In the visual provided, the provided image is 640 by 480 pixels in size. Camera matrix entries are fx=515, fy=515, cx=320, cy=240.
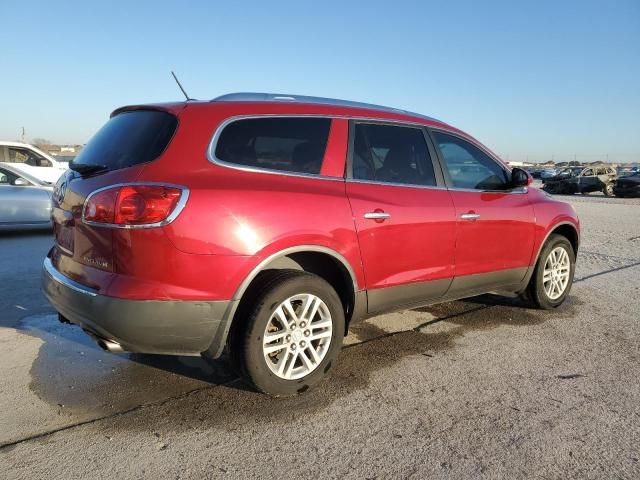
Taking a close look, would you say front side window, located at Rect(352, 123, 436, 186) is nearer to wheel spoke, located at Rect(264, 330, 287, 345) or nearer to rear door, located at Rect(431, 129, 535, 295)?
rear door, located at Rect(431, 129, 535, 295)

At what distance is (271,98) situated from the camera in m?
3.48

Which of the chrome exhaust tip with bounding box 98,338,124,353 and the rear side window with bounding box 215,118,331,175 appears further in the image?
the rear side window with bounding box 215,118,331,175

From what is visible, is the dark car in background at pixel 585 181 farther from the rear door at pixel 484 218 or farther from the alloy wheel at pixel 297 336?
the alloy wheel at pixel 297 336

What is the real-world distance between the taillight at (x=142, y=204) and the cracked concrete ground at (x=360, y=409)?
1.11 metres

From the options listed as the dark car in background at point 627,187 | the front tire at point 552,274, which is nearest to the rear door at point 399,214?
the front tire at point 552,274

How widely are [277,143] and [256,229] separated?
65 centimetres

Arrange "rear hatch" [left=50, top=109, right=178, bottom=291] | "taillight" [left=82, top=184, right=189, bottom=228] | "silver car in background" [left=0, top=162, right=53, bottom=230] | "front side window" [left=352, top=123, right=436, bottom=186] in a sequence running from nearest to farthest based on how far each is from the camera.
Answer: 1. "taillight" [left=82, top=184, right=189, bottom=228]
2. "rear hatch" [left=50, top=109, right=178, bottom=291]
3. "front side window" [left=352, top=123, right=436, bottom=186]
4. "silver car in background" [left=0, top=162, right=53, bottom=230]

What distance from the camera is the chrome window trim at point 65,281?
9.25ft

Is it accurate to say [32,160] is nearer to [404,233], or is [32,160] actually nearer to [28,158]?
[28,158]

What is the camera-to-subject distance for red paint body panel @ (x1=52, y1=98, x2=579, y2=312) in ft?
8.93

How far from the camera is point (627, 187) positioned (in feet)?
85.8

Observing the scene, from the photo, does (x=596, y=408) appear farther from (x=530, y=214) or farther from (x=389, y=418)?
(x=530, y=214)

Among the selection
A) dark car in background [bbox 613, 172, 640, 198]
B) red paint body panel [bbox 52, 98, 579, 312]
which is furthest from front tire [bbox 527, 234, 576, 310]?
dark car in background [bbox 613, 172, 640, 198]

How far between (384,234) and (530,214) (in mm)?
1918
